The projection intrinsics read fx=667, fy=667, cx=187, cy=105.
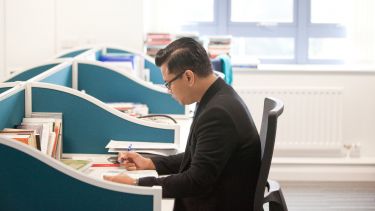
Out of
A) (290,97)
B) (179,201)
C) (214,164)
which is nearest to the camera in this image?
(214,164)

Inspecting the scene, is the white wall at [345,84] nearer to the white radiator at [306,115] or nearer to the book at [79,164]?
the white radiator at [306,115]

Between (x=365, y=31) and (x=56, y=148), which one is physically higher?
(x=365, y=31)

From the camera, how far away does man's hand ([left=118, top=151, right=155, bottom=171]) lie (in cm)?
263

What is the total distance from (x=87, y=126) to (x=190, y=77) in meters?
0.87

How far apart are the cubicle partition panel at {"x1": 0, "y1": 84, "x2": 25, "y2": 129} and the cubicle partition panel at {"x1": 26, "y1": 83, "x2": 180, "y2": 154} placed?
72 millimetres

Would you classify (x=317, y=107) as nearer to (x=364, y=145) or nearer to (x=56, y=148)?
(x=364, y=145)

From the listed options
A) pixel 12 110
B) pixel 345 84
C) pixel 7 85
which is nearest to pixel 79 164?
pixel 12 110

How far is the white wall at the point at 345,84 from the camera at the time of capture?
18.0ft

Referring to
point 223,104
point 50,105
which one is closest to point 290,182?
point 50,105

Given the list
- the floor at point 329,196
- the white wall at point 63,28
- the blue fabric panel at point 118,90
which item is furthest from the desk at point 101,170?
the white wall at point 63,28

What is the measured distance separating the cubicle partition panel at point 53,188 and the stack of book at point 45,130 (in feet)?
2.27

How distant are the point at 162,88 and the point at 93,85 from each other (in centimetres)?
43

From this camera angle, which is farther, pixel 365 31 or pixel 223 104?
pixel 365 31

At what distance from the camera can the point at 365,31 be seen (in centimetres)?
556
